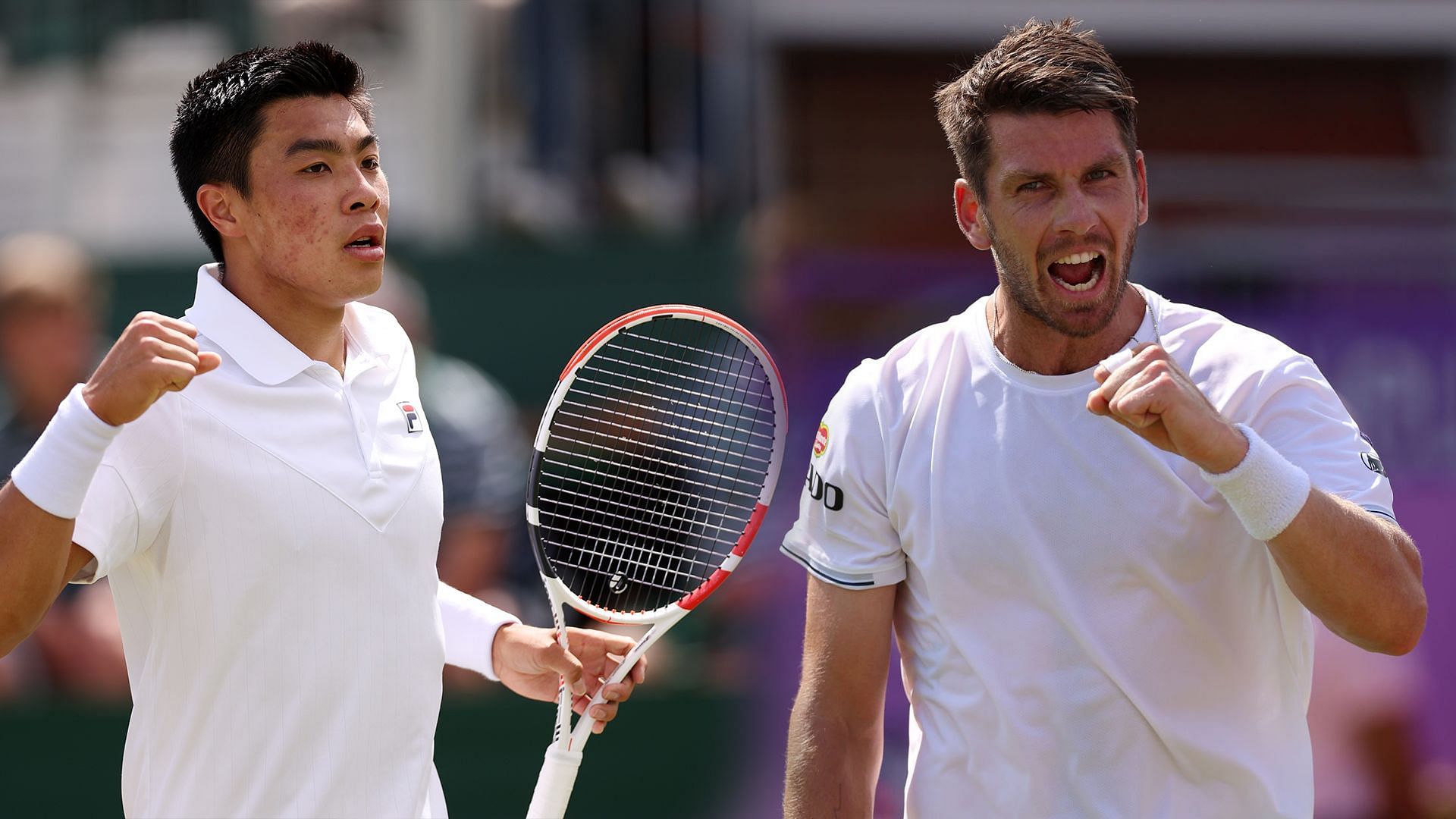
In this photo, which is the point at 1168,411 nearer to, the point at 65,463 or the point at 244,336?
the point at 244,336

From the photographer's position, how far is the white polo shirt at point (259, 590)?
271cm

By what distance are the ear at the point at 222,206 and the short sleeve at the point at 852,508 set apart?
3.47 feet

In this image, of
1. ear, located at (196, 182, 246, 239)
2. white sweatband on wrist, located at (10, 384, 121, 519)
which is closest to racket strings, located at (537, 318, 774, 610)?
ear, located at (196, 182, 246, 239)

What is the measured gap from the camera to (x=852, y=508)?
3.11 metres

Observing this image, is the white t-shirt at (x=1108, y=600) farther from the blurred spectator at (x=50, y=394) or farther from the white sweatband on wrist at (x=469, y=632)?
the blurred spectator at (x=50, y=394)

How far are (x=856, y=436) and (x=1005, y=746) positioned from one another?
0.58 m

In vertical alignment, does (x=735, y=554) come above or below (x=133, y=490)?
below

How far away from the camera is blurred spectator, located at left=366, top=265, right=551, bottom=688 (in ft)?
19.7

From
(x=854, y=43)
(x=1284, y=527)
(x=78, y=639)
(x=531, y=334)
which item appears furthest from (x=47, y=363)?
(x=854, y=43)

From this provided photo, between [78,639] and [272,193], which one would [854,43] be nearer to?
[78,639]

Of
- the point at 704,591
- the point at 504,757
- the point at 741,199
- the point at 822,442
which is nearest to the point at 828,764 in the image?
the point at 704,591

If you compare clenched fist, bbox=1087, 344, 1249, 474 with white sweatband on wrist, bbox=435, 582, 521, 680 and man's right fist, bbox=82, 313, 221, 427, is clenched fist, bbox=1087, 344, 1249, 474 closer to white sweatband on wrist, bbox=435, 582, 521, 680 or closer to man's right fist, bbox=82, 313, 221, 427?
white sweatband on wrist, bbox=435, 582, 521, 680

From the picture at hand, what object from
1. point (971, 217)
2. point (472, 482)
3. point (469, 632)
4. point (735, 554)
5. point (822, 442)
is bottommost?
point (472, 482)

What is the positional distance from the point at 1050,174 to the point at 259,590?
1.40m
